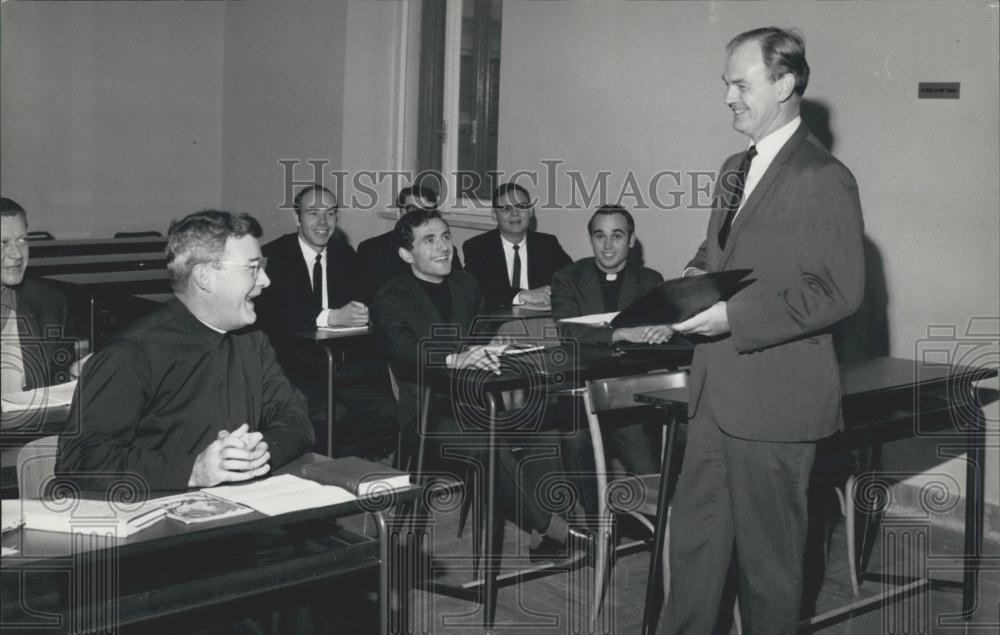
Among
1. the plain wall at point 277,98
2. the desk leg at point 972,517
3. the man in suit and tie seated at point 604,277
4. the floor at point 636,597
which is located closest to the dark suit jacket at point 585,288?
the man in suit and tie seated at point 604,277

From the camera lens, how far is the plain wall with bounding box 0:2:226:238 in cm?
844

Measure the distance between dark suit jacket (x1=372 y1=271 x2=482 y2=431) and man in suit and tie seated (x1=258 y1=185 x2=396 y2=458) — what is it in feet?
1.81

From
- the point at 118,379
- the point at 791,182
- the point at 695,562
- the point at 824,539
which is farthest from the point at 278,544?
the point at 824,539

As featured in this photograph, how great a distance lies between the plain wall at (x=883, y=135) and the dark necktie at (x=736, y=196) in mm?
2152

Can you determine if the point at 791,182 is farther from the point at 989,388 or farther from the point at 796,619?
the point at 989,388

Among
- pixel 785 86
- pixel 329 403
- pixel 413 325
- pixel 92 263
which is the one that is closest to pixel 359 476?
pixel 785 86

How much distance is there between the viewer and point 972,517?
3609mm

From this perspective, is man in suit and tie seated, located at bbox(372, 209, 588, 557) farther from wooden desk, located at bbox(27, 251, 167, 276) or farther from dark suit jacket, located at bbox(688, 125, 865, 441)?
wooden desk, located at bbox(27, 251, 167, 276)

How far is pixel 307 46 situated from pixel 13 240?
4807 millimetres

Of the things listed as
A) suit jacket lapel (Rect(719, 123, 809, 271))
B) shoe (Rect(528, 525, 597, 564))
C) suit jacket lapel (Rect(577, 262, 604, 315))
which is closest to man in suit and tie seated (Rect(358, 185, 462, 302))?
suit jacket lapel (Rect(577, 262, 604, 315))

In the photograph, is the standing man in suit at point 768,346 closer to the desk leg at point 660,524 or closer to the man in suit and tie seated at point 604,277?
the desk leg at point 660,524

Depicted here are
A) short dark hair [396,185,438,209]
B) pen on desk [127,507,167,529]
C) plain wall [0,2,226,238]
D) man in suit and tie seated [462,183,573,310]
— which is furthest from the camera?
plain wall [0,2,226,238]

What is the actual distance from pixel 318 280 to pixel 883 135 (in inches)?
114

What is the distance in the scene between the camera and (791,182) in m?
2.46
